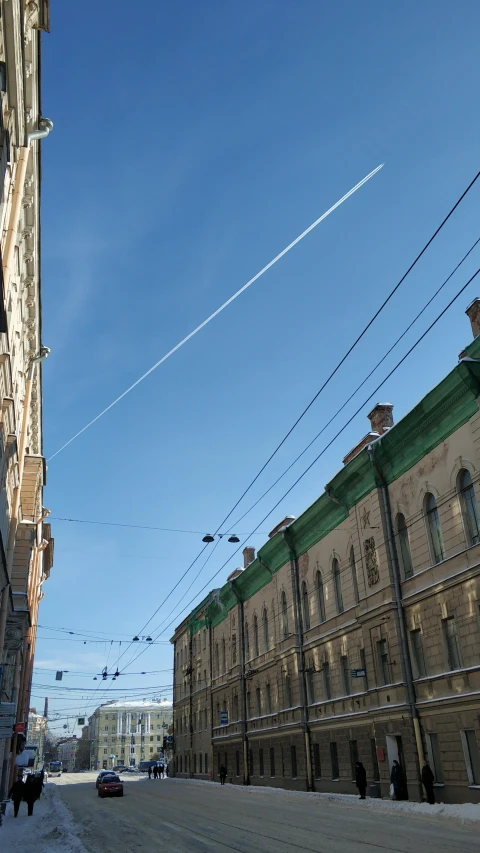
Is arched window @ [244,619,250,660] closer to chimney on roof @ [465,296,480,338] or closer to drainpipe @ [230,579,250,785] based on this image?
drainpipe @ [230,579,250,785]

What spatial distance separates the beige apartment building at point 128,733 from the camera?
125 metres

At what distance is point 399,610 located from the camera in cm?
2447

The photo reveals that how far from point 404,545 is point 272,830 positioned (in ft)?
38.4

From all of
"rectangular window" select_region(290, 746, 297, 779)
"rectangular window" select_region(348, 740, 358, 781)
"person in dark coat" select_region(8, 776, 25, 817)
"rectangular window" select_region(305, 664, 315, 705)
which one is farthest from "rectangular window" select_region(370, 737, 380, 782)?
"person in dark coat" select_region(8, 776, 25, 817)

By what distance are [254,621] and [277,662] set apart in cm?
539

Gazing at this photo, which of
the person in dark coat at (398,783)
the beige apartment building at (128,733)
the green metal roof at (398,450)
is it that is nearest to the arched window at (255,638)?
the green metal roof at (398,450)

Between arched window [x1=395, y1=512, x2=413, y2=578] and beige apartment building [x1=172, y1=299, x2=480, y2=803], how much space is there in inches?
2.4

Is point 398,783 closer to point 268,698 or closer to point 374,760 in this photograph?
point 374,760

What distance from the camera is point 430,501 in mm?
23844

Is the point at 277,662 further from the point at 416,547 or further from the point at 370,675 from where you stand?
the point at 416,547

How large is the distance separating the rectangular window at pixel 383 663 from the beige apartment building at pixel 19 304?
515 inches

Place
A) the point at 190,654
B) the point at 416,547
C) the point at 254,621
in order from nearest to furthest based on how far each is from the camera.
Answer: the point at 416,547, the point at 254,621, the point at 190,654

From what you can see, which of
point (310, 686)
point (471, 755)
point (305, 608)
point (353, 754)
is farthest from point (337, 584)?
point (471, 755)

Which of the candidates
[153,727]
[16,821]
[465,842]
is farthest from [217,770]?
[153,727]
